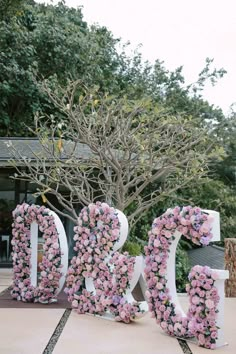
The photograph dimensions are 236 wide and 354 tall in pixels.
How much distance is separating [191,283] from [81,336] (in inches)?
52.9

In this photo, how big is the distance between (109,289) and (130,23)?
47.5 feet

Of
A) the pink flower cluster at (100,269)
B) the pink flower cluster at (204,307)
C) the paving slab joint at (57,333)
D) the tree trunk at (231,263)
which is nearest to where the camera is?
the paving slab joint at (57,333)

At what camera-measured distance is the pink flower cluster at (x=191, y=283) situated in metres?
4.70

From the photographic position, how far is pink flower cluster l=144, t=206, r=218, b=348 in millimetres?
4699

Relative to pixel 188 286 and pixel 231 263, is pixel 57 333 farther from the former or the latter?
pixel 231 263

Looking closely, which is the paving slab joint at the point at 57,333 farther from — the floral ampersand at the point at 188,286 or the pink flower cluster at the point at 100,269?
the floral ampersand at the point at 188,286

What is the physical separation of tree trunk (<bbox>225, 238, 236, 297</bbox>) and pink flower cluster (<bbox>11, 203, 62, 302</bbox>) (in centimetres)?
293

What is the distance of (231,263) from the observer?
7.69 metres

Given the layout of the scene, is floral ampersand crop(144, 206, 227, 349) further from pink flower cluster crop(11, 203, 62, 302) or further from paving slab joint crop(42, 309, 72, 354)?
pink flower cluster crop(11, 203, 62, 302)

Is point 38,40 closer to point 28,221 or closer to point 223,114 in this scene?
point 28,221

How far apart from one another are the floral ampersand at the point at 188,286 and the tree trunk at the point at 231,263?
2790 mm

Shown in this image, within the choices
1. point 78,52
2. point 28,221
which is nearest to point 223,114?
point 78,52

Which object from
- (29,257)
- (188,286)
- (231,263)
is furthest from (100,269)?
(231,263)

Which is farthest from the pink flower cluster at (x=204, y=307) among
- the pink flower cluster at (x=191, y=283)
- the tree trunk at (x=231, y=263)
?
the tree trunk at (x=231, y=263)
